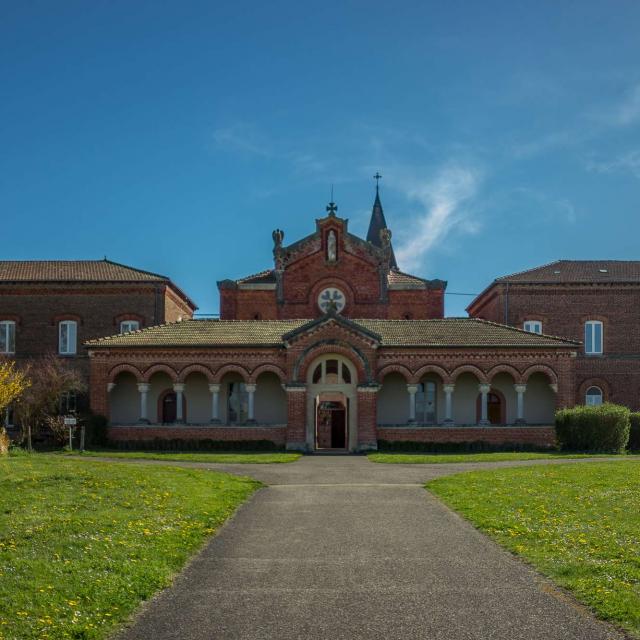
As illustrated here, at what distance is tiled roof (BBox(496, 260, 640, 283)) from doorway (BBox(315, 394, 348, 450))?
1480 centimetres

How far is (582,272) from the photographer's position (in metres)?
49.7

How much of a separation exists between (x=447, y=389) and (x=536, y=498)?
778 inches

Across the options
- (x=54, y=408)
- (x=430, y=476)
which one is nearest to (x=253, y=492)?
(x=430, y=476)

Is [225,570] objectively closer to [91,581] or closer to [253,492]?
[91,581]

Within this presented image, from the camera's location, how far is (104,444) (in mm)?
35375

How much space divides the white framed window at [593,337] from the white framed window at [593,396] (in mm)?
2077

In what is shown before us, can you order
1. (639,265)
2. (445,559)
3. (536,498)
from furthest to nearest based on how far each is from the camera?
1. (639,265)
2. (536,498)
3. (445,559)

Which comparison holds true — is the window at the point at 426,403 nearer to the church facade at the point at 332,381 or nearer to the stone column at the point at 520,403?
the church facade at the point at 332,381

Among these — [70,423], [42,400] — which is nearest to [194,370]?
[42,400]

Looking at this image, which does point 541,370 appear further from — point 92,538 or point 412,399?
point 92,538

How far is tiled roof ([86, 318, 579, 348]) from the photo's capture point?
1428 inches

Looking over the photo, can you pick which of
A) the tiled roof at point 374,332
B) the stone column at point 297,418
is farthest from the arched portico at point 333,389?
the tiled roof at point 374,332

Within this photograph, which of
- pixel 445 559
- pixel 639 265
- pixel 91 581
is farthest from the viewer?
pixel 639 265

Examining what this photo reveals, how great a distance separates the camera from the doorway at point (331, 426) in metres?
39.0
